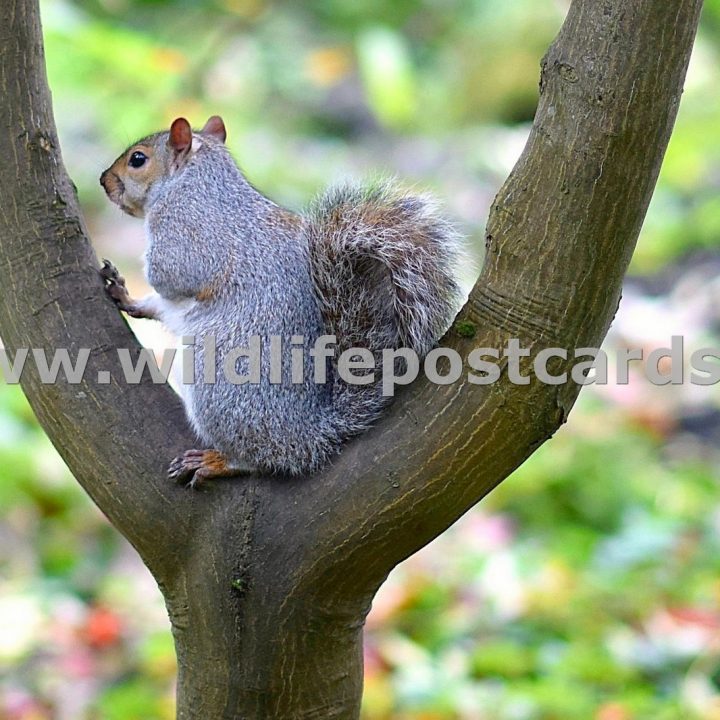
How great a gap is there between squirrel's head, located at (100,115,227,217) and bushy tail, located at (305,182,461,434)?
0.40 metres

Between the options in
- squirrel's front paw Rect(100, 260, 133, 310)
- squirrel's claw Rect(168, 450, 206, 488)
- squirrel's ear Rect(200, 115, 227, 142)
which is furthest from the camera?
squirrel's ear Rect(200, 115, 227, 142)

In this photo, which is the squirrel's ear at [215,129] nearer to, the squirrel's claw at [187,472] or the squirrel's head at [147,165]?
the squirrel's head at [147,165]

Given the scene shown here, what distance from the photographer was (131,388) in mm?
1314

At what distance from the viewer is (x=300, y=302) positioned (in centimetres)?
142

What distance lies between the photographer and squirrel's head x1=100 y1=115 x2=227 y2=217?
1.70 meters

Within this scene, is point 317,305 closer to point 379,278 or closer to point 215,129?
point 379,278

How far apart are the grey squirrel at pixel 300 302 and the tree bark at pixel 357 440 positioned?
5 cm

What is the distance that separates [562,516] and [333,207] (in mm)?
2021

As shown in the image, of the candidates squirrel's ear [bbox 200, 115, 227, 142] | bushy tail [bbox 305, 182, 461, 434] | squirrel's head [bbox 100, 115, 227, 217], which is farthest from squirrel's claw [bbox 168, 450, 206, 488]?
squirrel's ear [bbox 200, 115, 227, 142]

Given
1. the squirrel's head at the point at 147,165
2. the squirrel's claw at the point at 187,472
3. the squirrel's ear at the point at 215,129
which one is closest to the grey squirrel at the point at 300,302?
the squirrel's claw at the point at 187,472

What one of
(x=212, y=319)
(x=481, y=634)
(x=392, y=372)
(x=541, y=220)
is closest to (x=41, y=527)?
(x=481, y=634)

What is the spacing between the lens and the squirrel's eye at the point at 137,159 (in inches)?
68.3

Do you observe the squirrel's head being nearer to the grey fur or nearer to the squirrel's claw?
the grey fur

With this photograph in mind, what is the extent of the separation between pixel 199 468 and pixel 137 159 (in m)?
0.68
